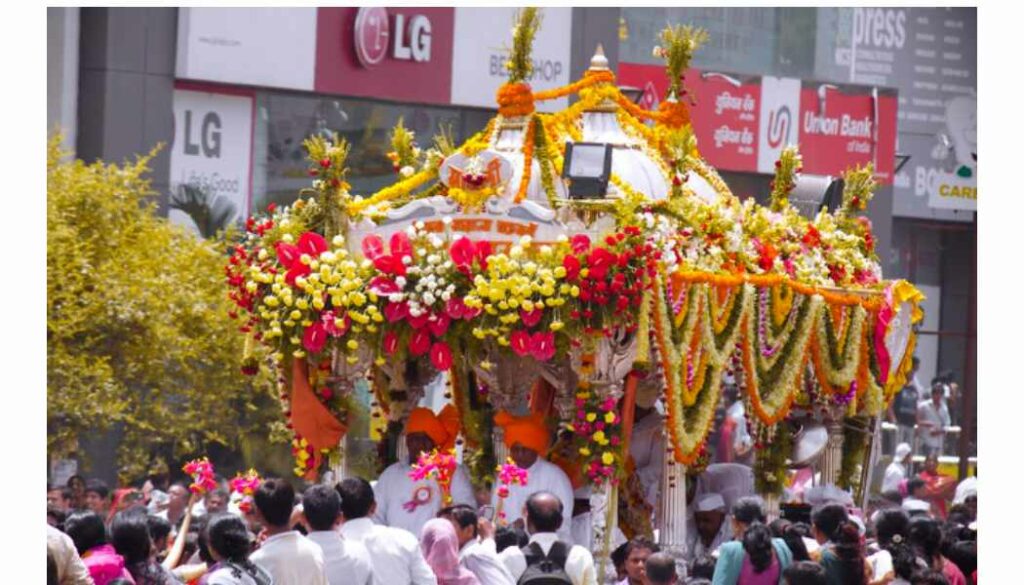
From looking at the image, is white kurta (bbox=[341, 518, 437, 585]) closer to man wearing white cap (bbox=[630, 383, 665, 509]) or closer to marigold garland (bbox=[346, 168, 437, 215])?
marigold garland (bbox=[346, 168, 437, 215])

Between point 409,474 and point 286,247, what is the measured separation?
1.79 meters

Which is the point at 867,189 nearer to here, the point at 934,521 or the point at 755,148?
the point at 934,521

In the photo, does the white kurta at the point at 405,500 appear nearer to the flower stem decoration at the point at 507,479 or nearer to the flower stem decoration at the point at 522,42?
the flower stem decoration at the point at 507,479

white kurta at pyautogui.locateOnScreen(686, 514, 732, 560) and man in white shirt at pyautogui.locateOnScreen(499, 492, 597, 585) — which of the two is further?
white kurta at pyautogui.locateOnScreen(686, 514, 732, 560)

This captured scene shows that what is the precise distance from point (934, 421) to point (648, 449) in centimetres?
1199

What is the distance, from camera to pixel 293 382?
50.4 feet

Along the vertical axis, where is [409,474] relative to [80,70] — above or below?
below

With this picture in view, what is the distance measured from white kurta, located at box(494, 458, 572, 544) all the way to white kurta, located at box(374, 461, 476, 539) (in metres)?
0.45

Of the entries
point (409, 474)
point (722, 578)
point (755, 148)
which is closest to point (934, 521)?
point (722, 578)

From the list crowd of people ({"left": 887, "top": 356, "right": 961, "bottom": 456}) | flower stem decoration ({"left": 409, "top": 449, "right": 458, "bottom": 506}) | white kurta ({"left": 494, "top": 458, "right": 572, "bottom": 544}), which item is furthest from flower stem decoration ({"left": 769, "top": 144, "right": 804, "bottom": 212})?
crowd of people ({"left": 887, "top": 356, "right": 961, "bottom": 456})

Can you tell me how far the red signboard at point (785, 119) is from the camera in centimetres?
3478

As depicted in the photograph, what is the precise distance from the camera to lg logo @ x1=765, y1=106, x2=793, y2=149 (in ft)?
117

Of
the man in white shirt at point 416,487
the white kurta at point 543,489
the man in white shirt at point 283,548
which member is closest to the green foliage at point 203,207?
the man in white shirt at point 416,487

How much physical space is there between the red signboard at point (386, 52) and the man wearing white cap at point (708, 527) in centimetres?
1526
